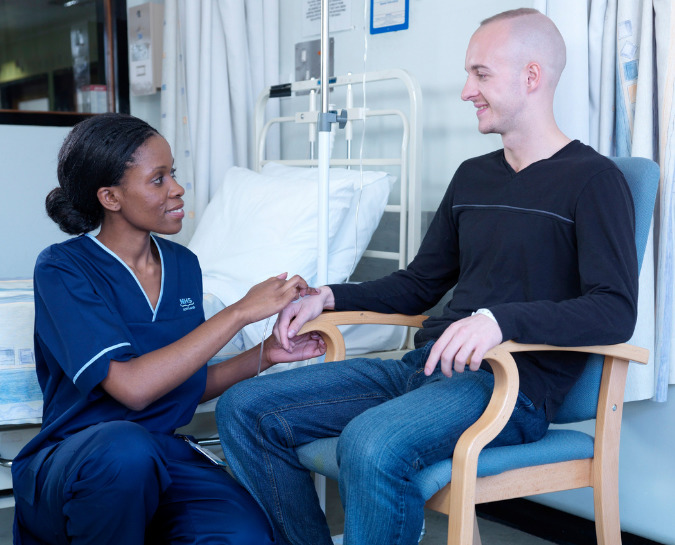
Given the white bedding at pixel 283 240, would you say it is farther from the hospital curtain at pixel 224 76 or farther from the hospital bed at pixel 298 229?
the hospital curtain at pixel 224 76

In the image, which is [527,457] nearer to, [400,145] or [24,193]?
[400,145]

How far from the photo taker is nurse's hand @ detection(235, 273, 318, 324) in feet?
5.05

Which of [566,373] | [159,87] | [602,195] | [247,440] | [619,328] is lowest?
[247,440]

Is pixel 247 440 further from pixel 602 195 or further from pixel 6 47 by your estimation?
pixel 6 47

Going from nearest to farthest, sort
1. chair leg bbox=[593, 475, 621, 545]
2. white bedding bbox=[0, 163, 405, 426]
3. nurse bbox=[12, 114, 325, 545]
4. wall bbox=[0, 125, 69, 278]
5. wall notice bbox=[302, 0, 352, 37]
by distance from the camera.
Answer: nurse bbox=[12, 114, 325, 545] → chair leg bbox=[593, 475, 621, 545] → white bedding bbox=[0, 163, 405, 426] → wall notice bbox=[302, 0, 352, 37] → wall bbox=[0, 125, 69, 278]

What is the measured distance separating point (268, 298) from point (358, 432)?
37 centimetres

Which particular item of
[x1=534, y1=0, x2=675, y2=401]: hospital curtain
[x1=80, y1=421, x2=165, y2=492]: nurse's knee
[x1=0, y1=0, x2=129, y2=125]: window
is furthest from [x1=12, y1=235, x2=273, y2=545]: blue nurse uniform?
[x1=0, y1=0, x2=129, y2=125]: window

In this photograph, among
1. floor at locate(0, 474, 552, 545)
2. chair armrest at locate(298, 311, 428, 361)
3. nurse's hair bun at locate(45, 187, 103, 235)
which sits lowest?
floor at locate(0, 474, 552, 545)

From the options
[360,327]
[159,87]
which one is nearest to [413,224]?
[360,327]

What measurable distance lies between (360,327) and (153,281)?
774mm

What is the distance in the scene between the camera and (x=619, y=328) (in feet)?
4.42

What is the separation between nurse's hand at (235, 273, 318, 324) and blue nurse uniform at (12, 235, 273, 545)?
167 millimetres

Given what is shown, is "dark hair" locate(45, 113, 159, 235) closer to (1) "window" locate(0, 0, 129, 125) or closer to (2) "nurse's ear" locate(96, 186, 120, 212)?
(2) "nurse's ear" locate(96, 186, 120, 212)

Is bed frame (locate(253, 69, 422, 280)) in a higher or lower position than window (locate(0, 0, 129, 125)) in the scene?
lower
